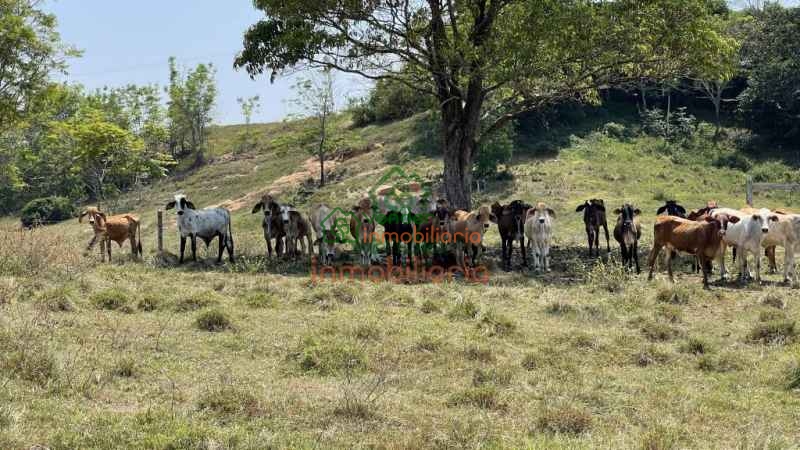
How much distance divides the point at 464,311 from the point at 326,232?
7.69 meters

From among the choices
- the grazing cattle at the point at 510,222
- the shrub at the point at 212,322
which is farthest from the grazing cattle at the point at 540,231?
the shrub at the point at 212,322

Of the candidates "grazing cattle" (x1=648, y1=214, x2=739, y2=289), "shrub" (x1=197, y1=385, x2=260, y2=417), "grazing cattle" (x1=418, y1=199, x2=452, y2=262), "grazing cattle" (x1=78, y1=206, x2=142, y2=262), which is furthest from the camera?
"grazing cattle" (x1=78, y1=206, x2=142, y2=262)

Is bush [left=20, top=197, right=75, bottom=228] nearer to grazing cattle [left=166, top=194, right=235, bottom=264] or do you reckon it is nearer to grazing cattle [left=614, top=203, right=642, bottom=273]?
grazing cattle [left=166, top=194, right=235, bottom=264]

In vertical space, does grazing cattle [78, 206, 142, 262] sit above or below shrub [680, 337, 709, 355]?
above

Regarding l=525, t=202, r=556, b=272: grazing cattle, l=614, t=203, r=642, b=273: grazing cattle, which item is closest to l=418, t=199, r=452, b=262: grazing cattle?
l=525, t=202, r=556, b=272: grazing cattle

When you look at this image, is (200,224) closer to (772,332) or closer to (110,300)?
(110,300)

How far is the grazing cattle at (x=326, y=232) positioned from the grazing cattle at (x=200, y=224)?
94.3 inches

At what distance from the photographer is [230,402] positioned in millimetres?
7145

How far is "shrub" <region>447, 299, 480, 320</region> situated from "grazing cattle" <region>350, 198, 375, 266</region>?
658cm

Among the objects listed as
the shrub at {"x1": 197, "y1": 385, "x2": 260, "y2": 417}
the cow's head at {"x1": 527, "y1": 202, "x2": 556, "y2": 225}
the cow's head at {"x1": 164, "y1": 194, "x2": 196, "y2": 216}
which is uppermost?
the cow's head at {"x1": 164, "y1": 194, "x2": 196, "y2": 216}

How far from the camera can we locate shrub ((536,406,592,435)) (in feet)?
22.4

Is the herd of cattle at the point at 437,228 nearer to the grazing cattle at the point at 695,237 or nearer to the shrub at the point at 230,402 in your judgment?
the grazing cattle at the point at 695,237

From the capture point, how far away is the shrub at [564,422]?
6.83 metres

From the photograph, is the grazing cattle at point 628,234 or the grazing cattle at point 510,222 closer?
the grazing cattle at point 628,234
